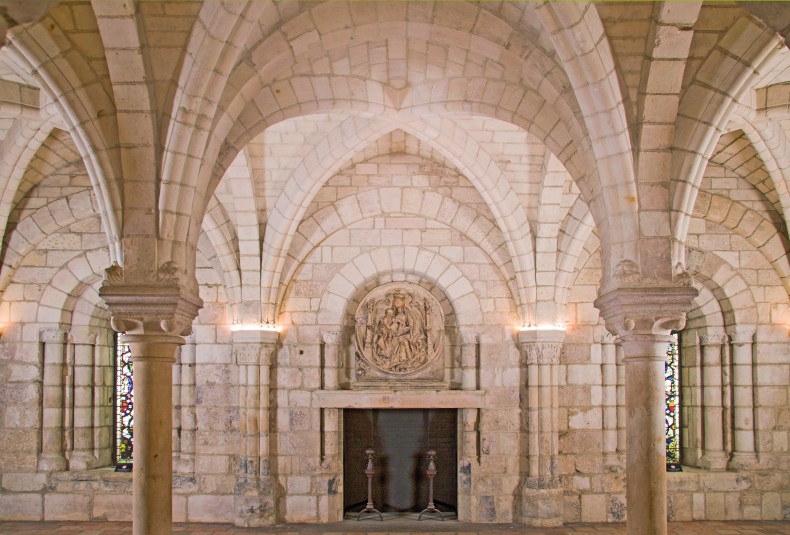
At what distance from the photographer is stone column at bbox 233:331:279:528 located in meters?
9.61

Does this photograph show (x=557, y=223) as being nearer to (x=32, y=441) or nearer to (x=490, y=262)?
(x=490, y=262)

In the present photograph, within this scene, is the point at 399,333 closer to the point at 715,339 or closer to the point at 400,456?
the point at 400,456

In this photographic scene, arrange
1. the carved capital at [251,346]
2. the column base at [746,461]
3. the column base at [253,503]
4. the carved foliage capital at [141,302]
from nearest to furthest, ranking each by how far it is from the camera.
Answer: the carved foliage capital at [141,302]
the column base at [253,503]
the carved capital at [251,346]
the column base at [746,461]

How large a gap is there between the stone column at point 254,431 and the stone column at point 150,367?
4.17m

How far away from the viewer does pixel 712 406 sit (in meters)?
10.1

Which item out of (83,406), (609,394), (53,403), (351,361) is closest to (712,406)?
(609,394)

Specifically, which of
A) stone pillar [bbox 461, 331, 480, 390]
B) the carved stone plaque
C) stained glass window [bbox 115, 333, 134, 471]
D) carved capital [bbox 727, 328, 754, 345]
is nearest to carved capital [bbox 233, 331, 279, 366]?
the carved stone plaque

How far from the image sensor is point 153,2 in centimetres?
537

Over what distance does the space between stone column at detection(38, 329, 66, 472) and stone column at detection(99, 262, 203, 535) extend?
16.2 feet

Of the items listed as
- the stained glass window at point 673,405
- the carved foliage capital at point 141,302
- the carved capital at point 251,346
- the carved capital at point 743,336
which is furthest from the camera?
the stained glass window at point 673,405

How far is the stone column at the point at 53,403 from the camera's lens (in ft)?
32.5

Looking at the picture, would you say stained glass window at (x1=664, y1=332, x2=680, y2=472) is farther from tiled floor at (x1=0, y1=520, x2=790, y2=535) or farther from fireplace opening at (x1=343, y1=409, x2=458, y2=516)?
fireplace opening at (x1=343, y1=409, x2=458, y2=516)

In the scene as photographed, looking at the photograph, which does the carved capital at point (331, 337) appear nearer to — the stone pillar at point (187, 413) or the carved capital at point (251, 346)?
the carved capital at point (251, 346)

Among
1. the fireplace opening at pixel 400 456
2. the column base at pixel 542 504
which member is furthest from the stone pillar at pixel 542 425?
the fireplace opening at pixel 400 456
